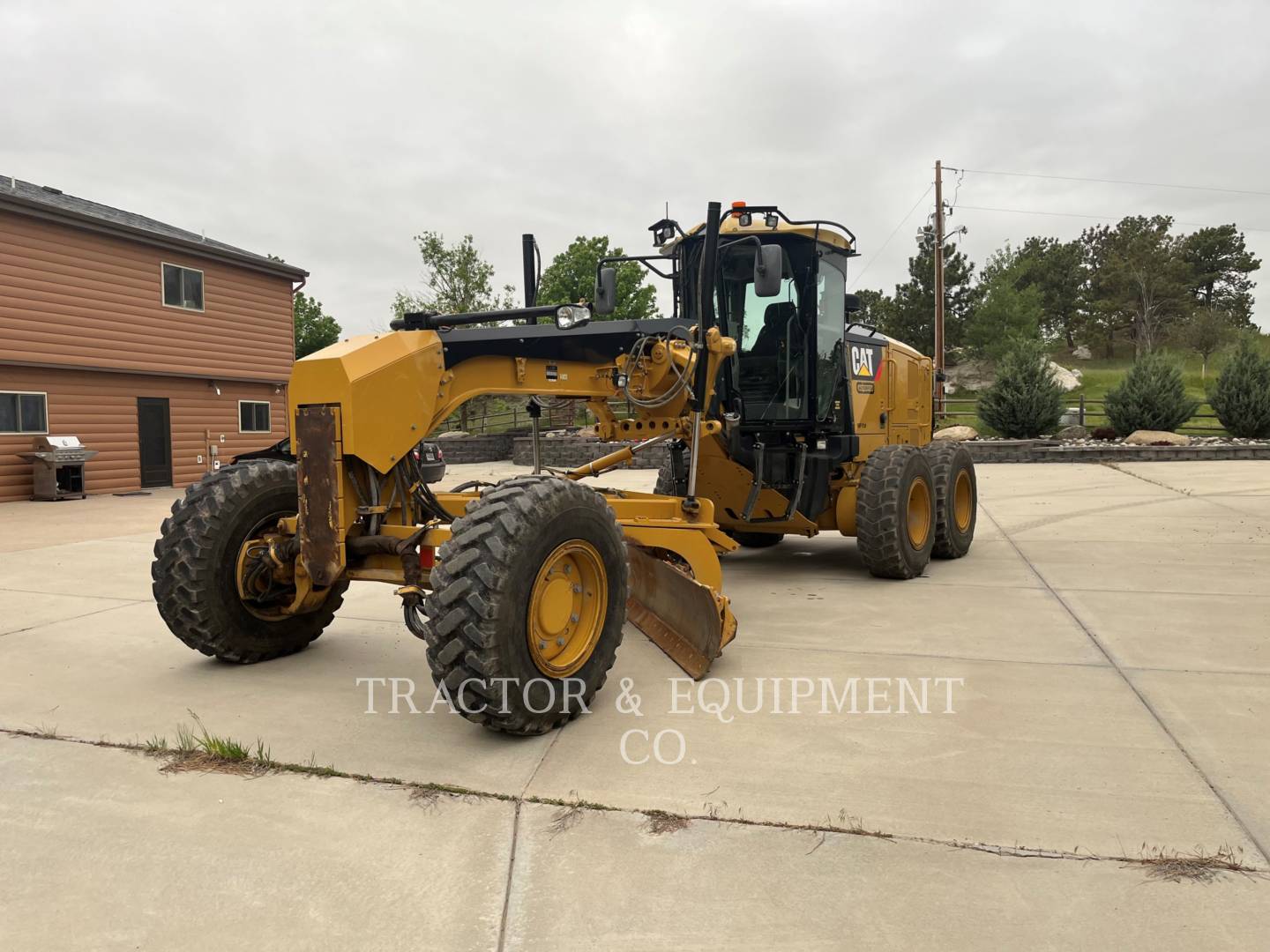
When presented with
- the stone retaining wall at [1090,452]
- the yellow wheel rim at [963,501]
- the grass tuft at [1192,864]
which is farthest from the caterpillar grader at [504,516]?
the stone retaining wall at [1090,452]

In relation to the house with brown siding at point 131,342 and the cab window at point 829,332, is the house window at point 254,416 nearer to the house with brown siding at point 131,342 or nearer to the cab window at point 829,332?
the house with brown siding at point 131,342

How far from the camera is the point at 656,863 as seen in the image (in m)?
2.56

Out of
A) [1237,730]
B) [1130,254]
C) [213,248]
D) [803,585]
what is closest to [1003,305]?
[1130,254]

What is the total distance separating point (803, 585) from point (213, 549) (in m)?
4.35

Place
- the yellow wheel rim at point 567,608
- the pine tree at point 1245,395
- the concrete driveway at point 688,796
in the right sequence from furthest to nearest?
the pine tree at point 1245,395
the yellow wheel rim at point 567,608
the concrete driveway at point 688,796

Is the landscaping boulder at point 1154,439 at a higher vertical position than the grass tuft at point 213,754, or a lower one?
higher

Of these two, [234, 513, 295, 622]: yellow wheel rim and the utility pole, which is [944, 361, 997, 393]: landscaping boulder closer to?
the utility pole

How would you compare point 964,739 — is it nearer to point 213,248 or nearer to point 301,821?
point 301,821

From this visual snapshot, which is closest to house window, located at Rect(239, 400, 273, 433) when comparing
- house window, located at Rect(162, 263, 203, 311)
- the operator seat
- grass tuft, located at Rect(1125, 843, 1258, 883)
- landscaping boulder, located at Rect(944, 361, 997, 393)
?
house window, located at Rect(162, 263, 203, 311)

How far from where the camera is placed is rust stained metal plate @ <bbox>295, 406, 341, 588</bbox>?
3773 mm

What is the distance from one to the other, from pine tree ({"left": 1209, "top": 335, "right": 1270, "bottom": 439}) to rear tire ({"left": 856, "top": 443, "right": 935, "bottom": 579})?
19712 mm

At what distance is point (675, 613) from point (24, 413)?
1489 cm

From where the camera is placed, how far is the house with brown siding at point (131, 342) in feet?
48.1

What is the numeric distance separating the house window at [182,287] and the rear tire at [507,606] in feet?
54.8
